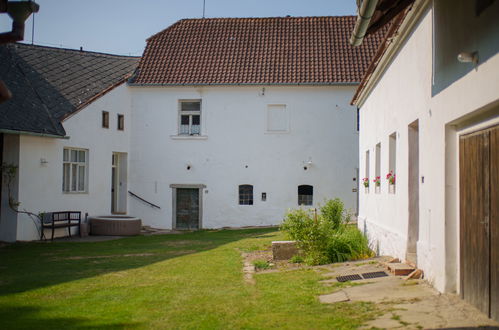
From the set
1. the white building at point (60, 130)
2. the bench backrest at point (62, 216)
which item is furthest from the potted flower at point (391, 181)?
the bench backrest at point (62, 216)

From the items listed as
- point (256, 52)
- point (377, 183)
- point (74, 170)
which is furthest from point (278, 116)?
point (377, 183)

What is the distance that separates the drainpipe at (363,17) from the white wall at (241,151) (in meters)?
16.5

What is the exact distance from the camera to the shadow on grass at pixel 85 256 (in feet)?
37.8

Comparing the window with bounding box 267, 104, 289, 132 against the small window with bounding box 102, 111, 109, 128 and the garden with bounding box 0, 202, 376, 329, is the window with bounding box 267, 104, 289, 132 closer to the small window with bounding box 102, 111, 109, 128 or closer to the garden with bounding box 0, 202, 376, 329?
the small window with bounding box 102, 111, 109, 128

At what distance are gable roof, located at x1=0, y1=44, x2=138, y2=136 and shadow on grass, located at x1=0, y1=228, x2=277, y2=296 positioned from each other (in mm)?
3836

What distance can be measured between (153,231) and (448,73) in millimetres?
17825

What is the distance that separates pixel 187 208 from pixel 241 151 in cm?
342

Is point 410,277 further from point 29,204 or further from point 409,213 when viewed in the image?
point 29,204

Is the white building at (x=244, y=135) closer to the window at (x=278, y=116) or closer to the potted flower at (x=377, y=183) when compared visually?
the window at (x=278, y=116)

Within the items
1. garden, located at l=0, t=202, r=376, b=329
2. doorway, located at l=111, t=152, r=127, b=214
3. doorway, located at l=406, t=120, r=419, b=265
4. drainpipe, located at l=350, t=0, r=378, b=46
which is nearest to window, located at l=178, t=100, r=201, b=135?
doorway, located at l=111, t=152, r=127, b=214

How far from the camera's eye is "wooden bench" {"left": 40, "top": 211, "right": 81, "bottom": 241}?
1920 centimetres

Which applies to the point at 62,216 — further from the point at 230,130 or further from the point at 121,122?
the point at 230,130

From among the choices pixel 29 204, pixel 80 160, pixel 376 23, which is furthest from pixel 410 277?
pixel 80 160

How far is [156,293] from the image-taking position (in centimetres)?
965
